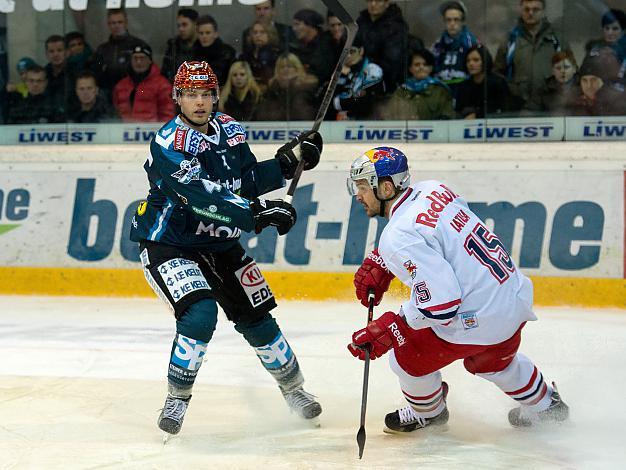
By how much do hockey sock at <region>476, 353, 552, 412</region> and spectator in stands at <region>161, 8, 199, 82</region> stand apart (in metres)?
4.82

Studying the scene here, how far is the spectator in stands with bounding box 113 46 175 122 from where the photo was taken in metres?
8.03

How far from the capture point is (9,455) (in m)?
3.59

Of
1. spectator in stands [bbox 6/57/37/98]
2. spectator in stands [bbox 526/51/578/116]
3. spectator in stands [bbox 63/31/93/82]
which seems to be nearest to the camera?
spectator in stands [bbox 526/51/578/116]

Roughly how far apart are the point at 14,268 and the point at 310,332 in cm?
259

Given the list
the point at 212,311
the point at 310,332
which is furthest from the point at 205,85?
the point at 310,332

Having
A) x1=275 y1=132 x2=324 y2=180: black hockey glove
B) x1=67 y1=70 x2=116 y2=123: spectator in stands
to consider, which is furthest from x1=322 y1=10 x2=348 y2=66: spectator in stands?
x1=275 y1=132 x2=324 y2=180: black hockey glove

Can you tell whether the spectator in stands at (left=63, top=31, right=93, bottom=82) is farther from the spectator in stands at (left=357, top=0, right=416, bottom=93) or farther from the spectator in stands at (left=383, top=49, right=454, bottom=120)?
the spectator in stands at (left=383, top=49, right=454, bottom=120)

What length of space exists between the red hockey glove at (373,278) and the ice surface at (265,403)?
49cm

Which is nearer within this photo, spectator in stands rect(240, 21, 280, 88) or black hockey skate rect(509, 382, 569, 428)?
black hockey skate rect(509, 382, 569, 428)

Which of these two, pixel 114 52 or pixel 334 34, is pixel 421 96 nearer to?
pixel 334 34

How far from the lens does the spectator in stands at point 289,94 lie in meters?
7.77

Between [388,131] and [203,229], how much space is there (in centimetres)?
385

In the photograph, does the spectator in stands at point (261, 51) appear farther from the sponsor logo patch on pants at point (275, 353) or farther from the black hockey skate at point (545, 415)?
the black hockey skate at point (545, 415)

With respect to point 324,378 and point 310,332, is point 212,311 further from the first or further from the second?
point 310,332
